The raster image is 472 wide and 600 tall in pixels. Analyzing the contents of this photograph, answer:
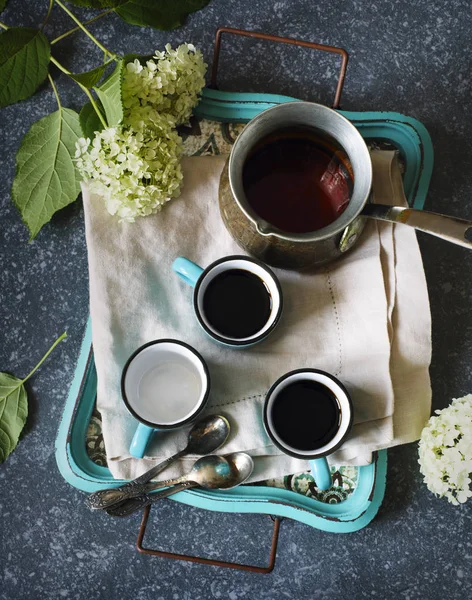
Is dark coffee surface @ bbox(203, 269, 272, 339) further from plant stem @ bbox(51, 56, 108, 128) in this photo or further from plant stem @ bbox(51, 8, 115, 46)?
plant stem @ bbox(51, 8, 115, 46)

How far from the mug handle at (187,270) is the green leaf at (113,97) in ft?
0.55

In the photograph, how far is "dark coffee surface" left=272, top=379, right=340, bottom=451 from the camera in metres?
0.70

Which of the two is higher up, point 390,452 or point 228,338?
point 228,338

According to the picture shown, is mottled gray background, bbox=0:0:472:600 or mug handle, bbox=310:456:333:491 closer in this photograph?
mug handle, bbox=310:456:333:491

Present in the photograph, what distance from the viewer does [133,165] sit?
675 millimetres

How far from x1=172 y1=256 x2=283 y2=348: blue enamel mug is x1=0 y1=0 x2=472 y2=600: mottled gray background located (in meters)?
0.21

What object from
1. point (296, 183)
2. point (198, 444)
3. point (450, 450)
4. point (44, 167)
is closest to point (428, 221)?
point (296, 183)

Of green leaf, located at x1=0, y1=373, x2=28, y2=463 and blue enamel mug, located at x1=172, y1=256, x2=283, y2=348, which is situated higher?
blue enamel mug, located at x1=172, y1=256, x2=283, y2=348

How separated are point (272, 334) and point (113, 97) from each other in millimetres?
322

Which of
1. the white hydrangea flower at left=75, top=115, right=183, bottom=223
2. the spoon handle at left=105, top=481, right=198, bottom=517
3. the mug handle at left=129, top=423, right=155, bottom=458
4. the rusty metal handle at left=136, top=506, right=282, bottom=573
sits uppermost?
the white hydrangea flower at left=75, top=115, right=183, bottom=223

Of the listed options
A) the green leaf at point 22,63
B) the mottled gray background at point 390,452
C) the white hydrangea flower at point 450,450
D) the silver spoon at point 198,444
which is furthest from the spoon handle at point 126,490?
the green leaf at point 22,63

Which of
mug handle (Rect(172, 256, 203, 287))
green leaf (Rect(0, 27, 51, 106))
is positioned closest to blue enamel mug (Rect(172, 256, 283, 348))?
mug handle (Rect(172, 256, 203, 287))

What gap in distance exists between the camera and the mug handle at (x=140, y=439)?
0.69 metres

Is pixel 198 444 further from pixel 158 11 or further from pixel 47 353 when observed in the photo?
pixel 158 11
